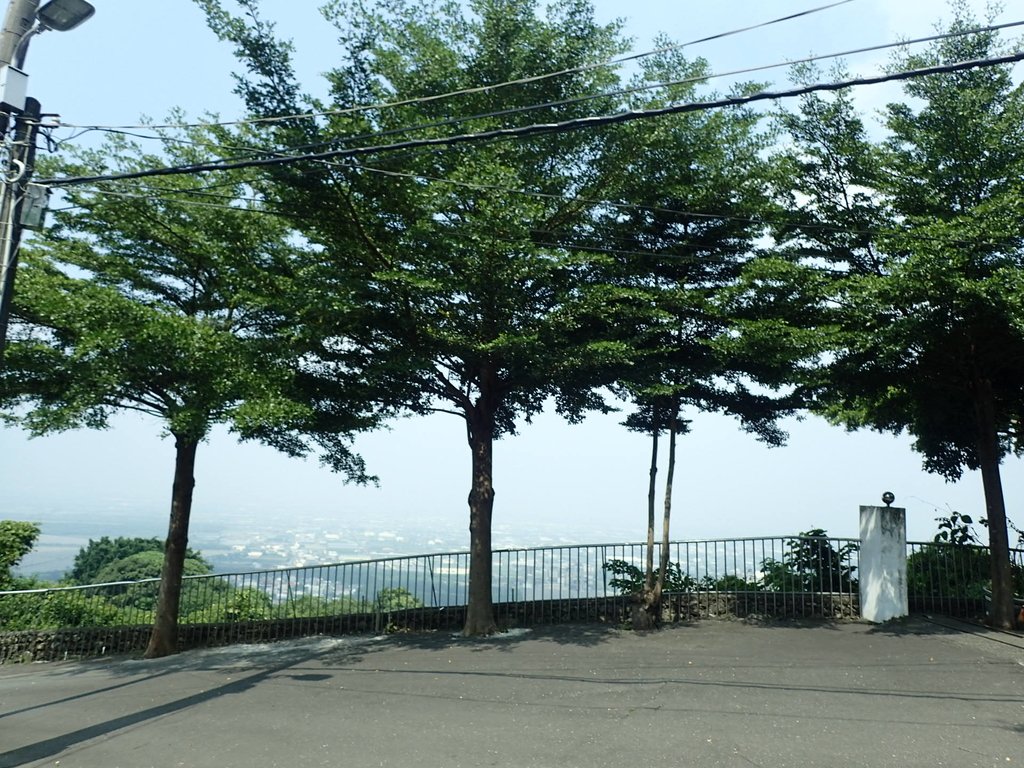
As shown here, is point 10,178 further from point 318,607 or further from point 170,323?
point 318,607

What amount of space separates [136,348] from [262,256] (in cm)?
264

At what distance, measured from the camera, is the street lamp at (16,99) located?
8.00m

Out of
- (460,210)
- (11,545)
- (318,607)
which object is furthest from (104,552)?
(460,210)

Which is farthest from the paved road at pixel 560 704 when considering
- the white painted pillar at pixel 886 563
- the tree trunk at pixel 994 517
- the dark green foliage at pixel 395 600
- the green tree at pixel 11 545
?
the green tree at pixel 11 545

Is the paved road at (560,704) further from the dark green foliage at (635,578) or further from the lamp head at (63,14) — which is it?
the lamp head at (63,14)

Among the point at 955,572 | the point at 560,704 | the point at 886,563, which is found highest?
the point at 886,563

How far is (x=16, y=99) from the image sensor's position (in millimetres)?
8188

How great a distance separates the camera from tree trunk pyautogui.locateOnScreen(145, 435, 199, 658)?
14.5 meters

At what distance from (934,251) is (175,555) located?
14.4 m

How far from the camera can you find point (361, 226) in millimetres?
11852

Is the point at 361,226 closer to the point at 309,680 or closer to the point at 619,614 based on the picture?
the point at 309,680

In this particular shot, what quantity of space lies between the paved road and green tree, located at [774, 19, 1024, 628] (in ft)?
14.0

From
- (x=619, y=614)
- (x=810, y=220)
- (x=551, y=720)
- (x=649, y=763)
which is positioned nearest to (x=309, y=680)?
(x=551, y=720)

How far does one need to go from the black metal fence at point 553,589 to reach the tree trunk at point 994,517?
126 centimetres
